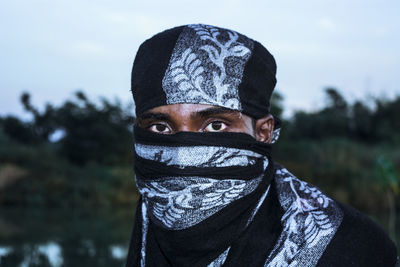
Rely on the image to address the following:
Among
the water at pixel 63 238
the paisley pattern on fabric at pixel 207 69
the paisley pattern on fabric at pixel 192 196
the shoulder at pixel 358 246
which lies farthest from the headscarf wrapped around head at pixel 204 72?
the water at pixel 63 238

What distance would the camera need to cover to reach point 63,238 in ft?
31.2

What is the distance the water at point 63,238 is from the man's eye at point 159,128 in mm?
6032

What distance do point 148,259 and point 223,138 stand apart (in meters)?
0.62

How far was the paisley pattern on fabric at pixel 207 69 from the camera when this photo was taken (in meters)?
1.61

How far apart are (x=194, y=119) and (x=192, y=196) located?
9.9 inches

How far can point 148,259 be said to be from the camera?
1.89 metres

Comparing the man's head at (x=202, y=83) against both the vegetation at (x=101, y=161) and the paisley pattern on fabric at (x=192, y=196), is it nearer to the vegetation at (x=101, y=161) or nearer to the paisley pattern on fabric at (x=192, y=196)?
the paisley pattern on fabric at (x=192, y=196)

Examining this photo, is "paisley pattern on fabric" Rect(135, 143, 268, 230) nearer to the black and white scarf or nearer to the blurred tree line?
the black and white scarf

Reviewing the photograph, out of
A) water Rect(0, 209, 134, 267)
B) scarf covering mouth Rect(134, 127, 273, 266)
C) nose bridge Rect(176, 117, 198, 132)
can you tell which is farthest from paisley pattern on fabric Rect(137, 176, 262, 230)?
water Rect(0, 209, 134, 267)

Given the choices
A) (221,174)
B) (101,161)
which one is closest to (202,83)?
(221,174)

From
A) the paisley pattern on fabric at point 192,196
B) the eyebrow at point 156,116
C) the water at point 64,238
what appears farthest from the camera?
the water at point 64,238

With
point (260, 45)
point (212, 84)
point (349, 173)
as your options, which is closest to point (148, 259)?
point (212, 84)

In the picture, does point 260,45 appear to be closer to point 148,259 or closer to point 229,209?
point 229,209

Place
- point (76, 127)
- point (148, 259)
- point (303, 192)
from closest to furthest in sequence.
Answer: point (303, 192) < point (148, 259) < point (76, 127)
